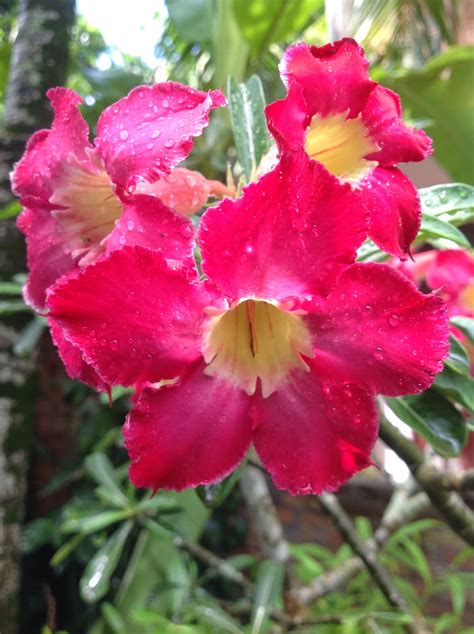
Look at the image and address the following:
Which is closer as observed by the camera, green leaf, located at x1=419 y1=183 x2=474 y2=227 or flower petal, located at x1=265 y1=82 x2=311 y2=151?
flower petal, located at x1=265 y1=82 x2=311 y2=151

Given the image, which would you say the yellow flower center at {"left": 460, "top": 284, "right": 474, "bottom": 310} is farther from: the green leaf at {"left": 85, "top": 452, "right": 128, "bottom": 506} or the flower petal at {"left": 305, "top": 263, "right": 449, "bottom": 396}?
the green leaf at {"left": 85, "top": 452, "right": 128, "bottom": 506}

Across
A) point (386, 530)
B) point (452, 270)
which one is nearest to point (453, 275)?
point (452, 270)

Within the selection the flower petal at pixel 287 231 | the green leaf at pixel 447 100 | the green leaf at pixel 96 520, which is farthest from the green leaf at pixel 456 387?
the green leaf at pixel 447 100

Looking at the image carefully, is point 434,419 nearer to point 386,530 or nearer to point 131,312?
point 131,312

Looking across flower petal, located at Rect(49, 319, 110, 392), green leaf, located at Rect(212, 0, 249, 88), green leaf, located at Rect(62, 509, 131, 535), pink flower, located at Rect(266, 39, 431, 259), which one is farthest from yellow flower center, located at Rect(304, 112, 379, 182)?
green leaf, located at Rect(212, 0, 249, 88)

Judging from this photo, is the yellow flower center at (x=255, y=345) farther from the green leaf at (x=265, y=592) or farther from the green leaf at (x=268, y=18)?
the green leaf at (x=268, y=18)

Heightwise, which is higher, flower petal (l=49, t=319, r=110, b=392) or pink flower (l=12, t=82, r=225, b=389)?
pink flower (l=12, t=82, r=225, b=389)

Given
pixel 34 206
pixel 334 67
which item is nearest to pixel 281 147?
pixel 334 67
